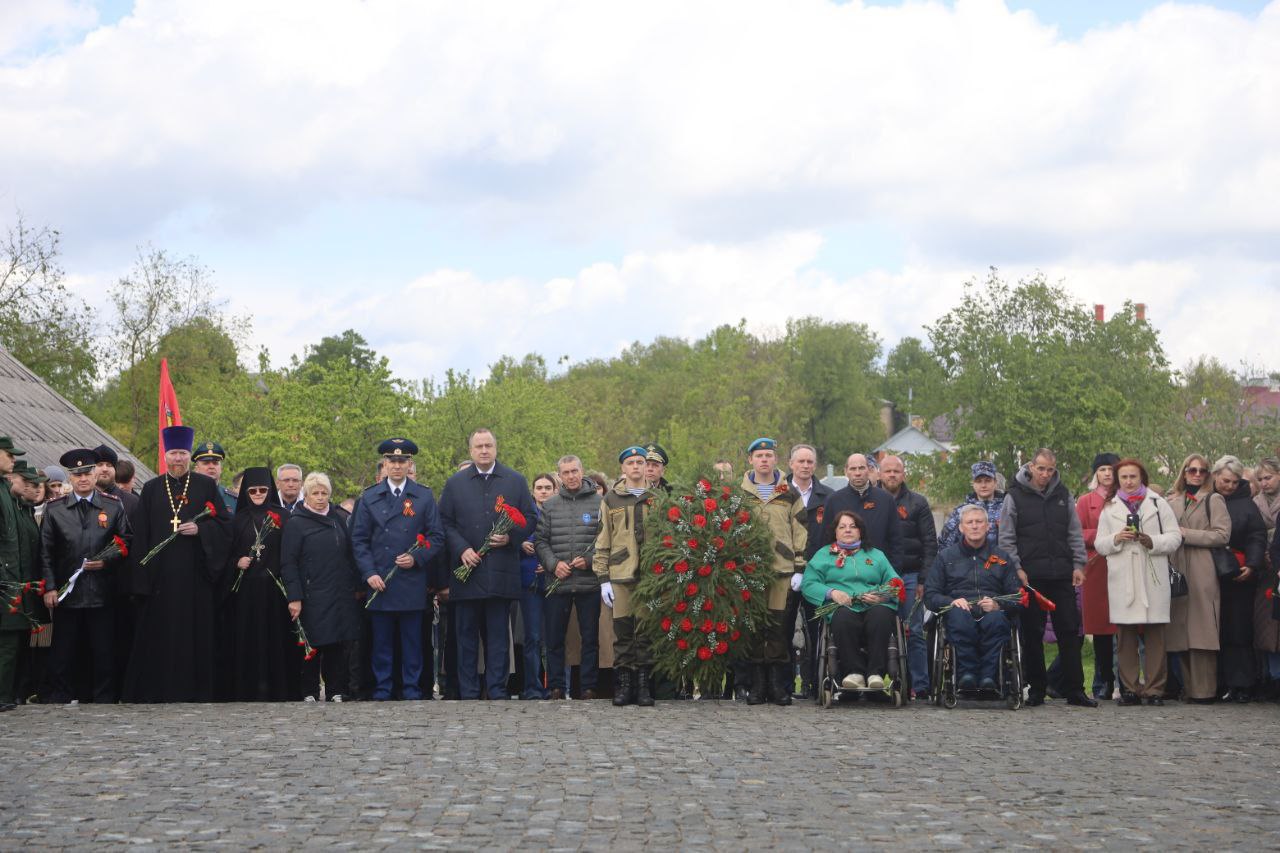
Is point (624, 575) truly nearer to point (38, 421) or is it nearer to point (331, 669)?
point (331, 669)

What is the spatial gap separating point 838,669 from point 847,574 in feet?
2.54

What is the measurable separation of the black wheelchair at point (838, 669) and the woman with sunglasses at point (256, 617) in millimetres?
4698

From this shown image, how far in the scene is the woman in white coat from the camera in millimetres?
13602

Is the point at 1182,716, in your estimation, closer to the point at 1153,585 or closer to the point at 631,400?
the point at 1153,585

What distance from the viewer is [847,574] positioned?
13203 mm

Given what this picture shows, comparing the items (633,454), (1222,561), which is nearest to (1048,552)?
(1222,561)

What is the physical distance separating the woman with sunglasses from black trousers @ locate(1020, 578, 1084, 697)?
6.43 meters

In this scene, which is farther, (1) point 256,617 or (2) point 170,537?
(1) point 256,617

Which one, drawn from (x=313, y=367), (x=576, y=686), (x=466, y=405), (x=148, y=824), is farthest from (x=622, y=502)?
(x=466, y=405)

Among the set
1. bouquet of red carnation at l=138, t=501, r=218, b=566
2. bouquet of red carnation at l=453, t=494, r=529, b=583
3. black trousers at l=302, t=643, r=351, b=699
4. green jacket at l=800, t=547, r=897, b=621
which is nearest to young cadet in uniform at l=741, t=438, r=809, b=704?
green jacket at l=800, t=547, r=897, b=621

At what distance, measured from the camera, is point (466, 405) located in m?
58.8

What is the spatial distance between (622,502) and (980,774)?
4.89 meters

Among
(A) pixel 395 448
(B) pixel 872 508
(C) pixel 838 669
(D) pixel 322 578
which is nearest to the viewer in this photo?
(C) pixel 838 669

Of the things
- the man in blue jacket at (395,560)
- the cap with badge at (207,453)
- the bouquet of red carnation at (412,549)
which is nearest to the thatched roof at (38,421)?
the cap with badge at (207,453)
